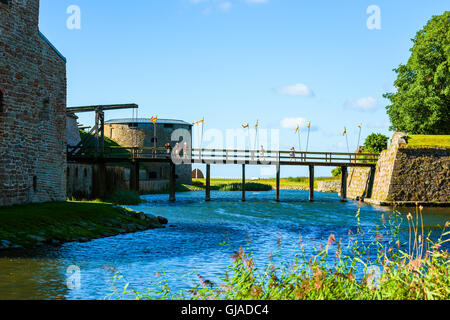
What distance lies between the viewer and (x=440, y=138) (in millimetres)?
38406

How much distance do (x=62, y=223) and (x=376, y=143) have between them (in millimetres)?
35891

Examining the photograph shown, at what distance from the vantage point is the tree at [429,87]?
40.8 meters

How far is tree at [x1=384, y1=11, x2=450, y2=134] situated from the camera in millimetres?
40812

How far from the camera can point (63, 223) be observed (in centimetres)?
1706

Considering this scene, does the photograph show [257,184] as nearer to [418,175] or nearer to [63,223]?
[418,175]

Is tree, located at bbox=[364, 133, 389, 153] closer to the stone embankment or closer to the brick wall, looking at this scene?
the brick wall

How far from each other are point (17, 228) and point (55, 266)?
4.14 meters

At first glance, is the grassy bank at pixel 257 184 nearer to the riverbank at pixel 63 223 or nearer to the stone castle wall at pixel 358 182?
the stone castle wall at pixel 358 182

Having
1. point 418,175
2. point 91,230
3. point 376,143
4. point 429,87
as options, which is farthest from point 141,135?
point 91,230

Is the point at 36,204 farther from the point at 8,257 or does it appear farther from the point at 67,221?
the point at 8,257

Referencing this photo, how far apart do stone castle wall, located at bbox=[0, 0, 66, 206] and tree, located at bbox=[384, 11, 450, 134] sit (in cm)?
2943

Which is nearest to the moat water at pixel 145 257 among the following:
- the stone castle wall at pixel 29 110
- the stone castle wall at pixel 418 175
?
the stone castle wall at pixel 29 110

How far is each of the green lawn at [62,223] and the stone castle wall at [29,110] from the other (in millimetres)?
1172
